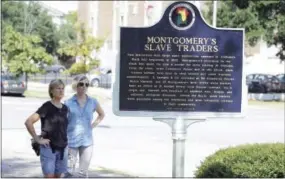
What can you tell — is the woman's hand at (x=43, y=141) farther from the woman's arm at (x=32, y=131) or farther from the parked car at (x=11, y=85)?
the parked car at (x=11, y=85)

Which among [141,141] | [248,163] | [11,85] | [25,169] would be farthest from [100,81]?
[248,163]

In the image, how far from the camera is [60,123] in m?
8.05

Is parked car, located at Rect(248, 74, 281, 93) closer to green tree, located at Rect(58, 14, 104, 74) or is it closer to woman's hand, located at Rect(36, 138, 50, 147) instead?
green tree, located at Rect(58, 14, 104, 74)

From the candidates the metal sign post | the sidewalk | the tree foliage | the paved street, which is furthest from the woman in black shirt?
the tree foliage

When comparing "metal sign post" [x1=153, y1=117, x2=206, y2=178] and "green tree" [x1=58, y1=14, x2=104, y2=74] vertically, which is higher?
"green tree" [x1=58, y1=14, x2=104, y2=74]

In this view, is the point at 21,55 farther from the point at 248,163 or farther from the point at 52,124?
the point at 248,163

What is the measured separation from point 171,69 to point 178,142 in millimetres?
751

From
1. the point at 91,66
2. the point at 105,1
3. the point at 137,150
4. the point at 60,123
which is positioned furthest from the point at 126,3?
the point at 60,123

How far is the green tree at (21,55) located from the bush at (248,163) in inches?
1207

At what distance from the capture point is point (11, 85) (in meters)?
36.5

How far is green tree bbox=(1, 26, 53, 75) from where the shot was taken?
38647 millimetres

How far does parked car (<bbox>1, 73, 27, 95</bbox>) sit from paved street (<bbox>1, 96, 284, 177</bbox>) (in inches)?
291

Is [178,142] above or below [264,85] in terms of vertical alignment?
above

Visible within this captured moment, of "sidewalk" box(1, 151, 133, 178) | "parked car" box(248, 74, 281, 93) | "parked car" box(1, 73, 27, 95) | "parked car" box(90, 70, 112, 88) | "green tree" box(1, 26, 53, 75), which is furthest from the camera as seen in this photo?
"parked car" box(90, 70, 112, 88)
